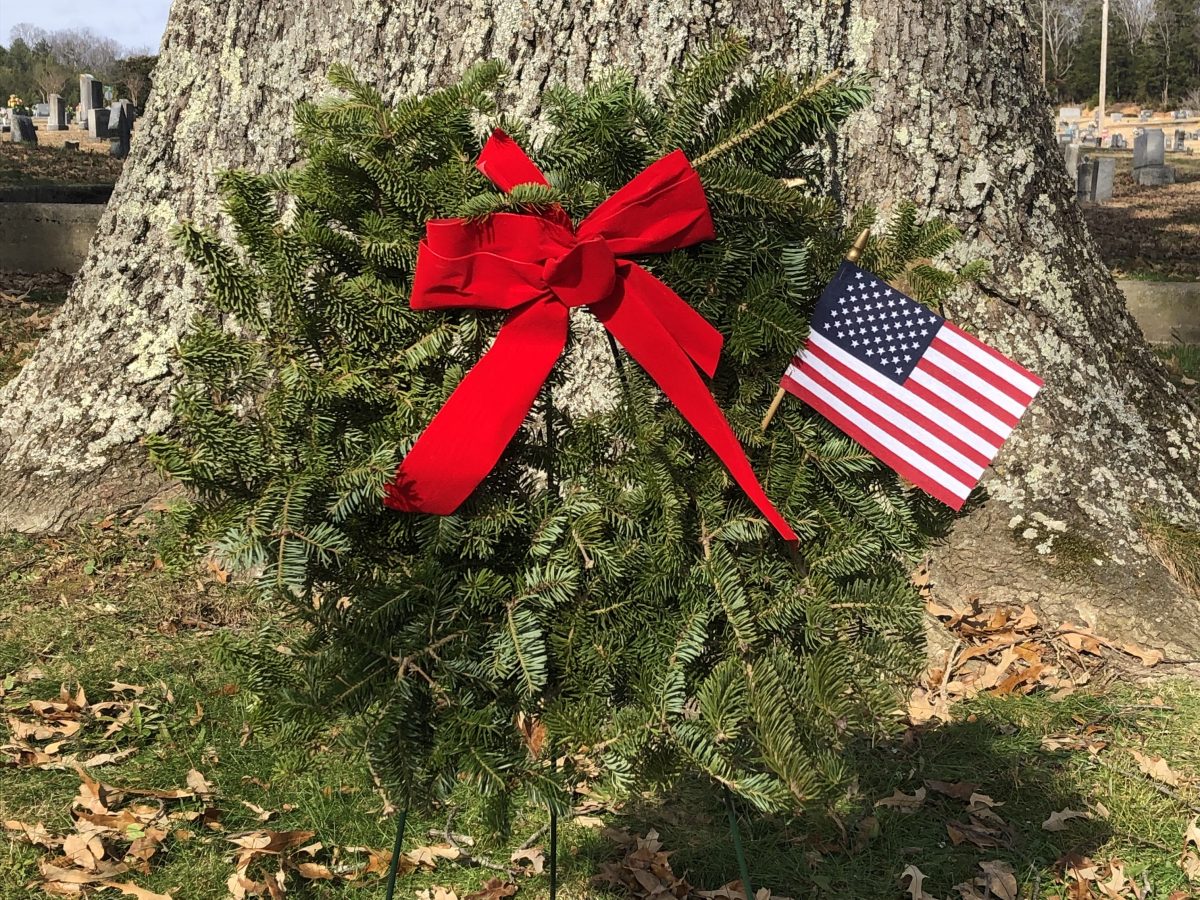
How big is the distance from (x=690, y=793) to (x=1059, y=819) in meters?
1.06

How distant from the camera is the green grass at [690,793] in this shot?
309 centimetres

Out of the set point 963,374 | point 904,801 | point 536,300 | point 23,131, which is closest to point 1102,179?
point 904,801

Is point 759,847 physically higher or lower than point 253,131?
lower

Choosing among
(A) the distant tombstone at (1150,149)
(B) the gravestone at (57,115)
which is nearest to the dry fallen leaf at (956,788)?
(A) the distant tombstone at (1150,149)

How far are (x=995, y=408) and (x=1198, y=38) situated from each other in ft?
230

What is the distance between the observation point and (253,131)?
443 cm

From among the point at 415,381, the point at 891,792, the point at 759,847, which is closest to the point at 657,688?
the point at 415,381

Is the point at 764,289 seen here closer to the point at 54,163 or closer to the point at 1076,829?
the point at 1076,829

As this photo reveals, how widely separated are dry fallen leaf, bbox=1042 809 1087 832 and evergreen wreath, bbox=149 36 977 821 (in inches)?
57.4

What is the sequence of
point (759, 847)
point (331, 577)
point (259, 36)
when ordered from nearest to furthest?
point (331, 577), point (759, 847), point (259, 36)

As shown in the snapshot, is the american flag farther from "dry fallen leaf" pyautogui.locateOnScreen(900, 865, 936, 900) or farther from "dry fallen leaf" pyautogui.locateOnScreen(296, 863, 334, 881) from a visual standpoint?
"dry fallen leaf" pyautogui.locateOnScreen(296, 863, 334, 881)

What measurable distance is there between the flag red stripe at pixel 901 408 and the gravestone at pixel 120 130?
2359 cm

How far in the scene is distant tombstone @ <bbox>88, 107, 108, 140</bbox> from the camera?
2911 centimetres

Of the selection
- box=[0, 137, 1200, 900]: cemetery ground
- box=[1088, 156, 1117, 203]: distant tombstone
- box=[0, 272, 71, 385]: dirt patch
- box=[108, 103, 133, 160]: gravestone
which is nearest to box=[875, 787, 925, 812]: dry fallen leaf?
box=[0, 137, 1200, 900]: cemetery ground
